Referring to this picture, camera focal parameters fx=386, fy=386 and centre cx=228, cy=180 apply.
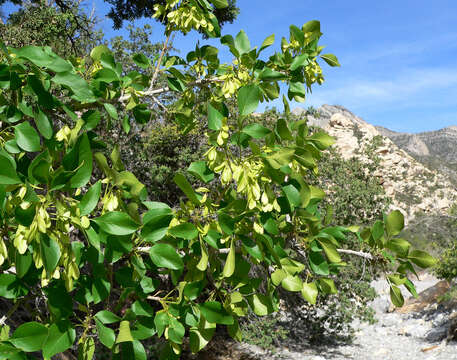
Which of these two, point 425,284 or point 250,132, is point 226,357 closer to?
point 250,132

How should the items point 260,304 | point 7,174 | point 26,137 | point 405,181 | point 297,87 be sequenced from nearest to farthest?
point 7,174 → point 26,137 → point 260,304 → point 297,87 → point 405,181

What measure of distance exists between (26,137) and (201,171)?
0.45m

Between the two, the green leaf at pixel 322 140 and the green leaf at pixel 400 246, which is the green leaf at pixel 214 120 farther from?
the green leaf at pixel 400 246

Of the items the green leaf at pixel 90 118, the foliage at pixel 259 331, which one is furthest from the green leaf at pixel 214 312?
the foliage at pixel 259 331

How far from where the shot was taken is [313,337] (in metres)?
6.62

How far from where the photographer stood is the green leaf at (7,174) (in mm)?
745

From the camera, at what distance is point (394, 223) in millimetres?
1175

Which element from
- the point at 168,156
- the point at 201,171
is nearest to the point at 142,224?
the point at 201,171

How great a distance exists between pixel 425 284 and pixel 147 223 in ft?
49.4

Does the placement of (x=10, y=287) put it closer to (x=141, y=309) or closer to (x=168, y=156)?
(x=141, y=309)

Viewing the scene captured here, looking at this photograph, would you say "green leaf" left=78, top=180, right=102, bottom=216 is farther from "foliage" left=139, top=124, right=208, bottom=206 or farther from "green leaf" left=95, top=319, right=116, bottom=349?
"foliage" left=139, top=124, right=208, bottom=206

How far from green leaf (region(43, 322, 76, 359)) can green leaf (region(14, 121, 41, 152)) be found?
43 cm

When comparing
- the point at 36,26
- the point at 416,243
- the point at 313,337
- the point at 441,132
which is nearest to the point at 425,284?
the point at 416,243

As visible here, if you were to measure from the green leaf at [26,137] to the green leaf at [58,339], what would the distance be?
434 mm
